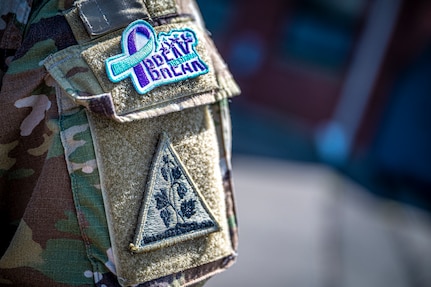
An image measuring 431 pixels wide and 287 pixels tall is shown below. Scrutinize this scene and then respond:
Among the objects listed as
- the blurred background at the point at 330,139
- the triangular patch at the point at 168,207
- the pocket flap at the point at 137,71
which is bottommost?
the blurred background at the point at 330,139

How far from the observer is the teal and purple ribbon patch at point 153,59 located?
1.09 metres

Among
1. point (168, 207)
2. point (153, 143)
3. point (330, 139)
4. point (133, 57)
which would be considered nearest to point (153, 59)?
point (133, 57)

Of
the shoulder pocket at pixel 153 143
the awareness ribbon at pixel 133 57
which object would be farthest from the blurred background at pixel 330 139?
the awareness ribbon at pixel 133 57

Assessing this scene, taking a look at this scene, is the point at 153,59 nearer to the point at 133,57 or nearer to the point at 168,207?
the point at 133,57

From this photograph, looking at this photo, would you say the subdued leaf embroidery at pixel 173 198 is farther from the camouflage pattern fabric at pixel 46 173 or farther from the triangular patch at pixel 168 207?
the camouflage pattern fabric at pixel 46 173

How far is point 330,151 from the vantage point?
7.12m

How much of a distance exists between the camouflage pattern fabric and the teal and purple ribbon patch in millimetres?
98

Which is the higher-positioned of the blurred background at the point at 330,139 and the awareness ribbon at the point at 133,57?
the awareness ribbon at the point at 133,57

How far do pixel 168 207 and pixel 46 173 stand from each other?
215 mm

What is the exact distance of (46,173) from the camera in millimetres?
1084

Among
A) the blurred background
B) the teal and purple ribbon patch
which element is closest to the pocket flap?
the teal and purple ribbon patch

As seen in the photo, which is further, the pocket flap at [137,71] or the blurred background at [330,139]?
the blurred background at [330,139]

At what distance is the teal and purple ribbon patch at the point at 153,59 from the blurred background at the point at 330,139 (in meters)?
2.92

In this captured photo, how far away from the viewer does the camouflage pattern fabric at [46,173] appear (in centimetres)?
108
